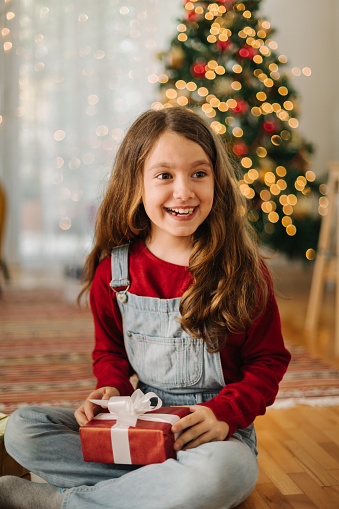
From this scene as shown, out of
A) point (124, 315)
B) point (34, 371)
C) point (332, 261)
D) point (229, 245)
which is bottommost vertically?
point (34, 371)

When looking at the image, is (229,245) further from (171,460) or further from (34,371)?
(34,371)

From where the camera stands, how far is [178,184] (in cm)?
107

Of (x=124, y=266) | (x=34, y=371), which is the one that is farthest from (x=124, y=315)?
(x=34, y=371)

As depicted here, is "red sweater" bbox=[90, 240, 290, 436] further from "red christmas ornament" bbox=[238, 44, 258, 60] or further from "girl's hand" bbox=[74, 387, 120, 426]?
"red christmas ornament" bbox=[238, 44, 258, 60]

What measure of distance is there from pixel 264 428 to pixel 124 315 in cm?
52

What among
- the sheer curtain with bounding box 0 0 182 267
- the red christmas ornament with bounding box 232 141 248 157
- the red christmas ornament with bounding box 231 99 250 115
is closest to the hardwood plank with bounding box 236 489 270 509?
the red christmas ornament with bounding box 232 141 248 157

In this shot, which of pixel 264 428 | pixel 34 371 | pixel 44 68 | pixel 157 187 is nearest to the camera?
pixel 157 187

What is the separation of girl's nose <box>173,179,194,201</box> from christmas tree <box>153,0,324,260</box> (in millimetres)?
1913

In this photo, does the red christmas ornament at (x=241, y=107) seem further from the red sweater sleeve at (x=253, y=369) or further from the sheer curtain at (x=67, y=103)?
the red sweater sleeve at (x=253, y=369)

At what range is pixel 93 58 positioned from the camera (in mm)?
4000

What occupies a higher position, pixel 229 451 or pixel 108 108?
pixel 108 108

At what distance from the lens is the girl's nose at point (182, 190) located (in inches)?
41.6

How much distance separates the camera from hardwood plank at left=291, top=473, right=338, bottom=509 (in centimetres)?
105

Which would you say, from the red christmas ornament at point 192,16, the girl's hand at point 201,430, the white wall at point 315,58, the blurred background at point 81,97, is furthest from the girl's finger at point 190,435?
the white wall at point 315,58
